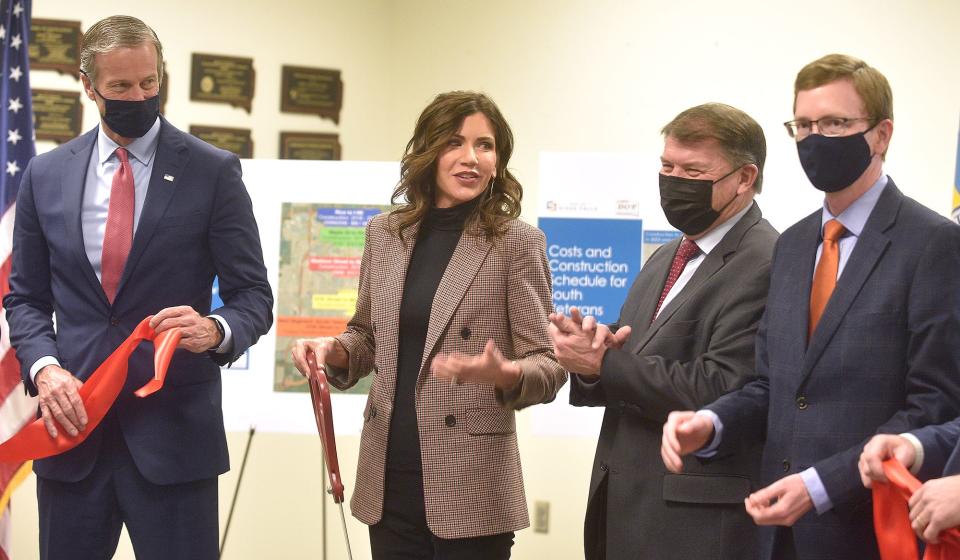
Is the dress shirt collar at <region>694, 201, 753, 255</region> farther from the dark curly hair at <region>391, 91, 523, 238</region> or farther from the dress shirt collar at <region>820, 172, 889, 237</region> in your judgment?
the dark curly hair at <region>391, 91, 523, 238</region>

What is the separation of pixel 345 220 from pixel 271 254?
366 millimetres

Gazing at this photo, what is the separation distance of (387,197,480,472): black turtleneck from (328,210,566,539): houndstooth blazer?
24 millimetres

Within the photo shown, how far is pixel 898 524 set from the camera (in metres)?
1.92

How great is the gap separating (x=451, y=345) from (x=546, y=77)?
298 centimetres

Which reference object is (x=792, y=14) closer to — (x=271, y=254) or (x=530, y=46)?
(x=530, y=46)

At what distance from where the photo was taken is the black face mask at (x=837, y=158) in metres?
2.14

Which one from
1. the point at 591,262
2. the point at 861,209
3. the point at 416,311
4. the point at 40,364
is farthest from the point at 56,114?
the point at 861,209

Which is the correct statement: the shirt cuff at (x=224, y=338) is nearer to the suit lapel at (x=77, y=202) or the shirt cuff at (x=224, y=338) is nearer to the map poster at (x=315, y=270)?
the suit lapel at (x=77, y=202)

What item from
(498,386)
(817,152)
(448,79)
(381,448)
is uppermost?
(448,79)

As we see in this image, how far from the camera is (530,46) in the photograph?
5387 millimetres

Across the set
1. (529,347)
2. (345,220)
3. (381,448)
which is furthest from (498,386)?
(345,220)

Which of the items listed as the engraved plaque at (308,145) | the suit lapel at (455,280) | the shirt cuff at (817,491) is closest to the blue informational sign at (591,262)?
the engraved plaque at (308,145)

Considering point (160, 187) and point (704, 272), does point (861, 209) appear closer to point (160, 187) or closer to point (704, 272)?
point (704, 272)

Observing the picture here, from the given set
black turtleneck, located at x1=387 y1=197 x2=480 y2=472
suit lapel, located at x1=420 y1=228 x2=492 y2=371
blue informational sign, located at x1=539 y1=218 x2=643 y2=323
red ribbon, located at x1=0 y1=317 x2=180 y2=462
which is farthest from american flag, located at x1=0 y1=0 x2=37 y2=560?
blue informational sign, located at x1=539 y1=218 x2=643 y2=323
